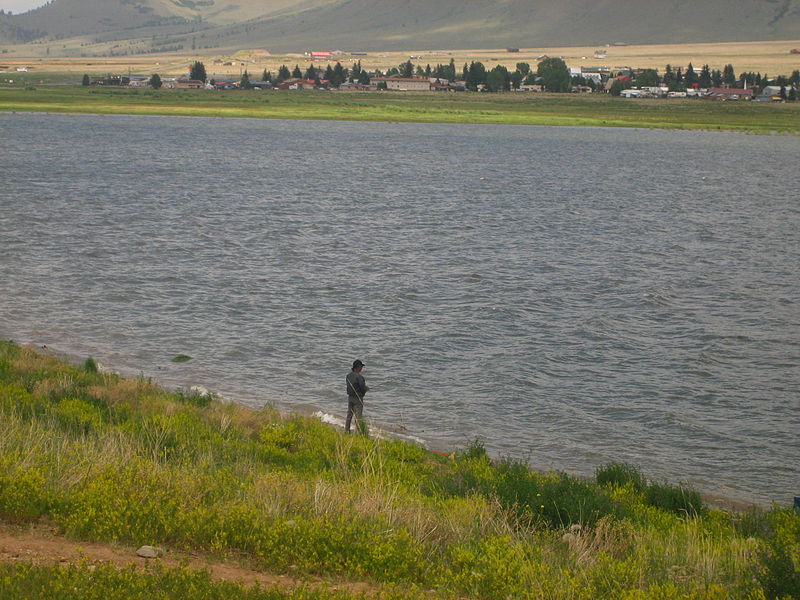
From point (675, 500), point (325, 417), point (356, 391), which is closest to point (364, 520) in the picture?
point (675, 500)

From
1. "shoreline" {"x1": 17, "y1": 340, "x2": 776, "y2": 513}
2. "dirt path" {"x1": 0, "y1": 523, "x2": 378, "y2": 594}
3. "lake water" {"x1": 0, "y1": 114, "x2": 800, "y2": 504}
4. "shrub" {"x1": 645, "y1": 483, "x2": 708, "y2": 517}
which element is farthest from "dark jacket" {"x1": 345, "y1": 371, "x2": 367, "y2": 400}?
"dirt path" {"x1": 0, "y1": 523, "x2": 378, "y2": 594}

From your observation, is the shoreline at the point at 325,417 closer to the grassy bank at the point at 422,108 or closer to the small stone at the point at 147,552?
the small stone at the point at 147,552

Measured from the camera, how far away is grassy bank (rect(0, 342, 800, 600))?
8.94m

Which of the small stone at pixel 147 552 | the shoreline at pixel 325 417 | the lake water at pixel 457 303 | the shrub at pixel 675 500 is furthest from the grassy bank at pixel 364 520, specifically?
the lake water at pixel 457 303

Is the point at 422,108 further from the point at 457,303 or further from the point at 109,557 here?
the point at 109,557

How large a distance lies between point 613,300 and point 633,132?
369ft

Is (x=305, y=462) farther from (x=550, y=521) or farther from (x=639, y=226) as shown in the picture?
(x=639, y=226)

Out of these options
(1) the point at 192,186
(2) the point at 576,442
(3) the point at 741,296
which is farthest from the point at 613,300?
(1) the point at 192,186

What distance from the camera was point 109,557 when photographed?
9.09m

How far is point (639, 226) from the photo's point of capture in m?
49.5

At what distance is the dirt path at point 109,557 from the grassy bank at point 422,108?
13353 cm

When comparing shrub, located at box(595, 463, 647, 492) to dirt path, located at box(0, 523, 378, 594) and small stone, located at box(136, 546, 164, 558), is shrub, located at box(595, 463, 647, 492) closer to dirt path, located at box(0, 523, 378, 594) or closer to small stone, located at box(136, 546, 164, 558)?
dirt path, located at box(0, 523, 378, 594)

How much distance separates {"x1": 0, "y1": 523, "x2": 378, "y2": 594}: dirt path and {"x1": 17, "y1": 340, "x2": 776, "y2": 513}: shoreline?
6.33m

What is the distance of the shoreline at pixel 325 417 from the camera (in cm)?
1520
